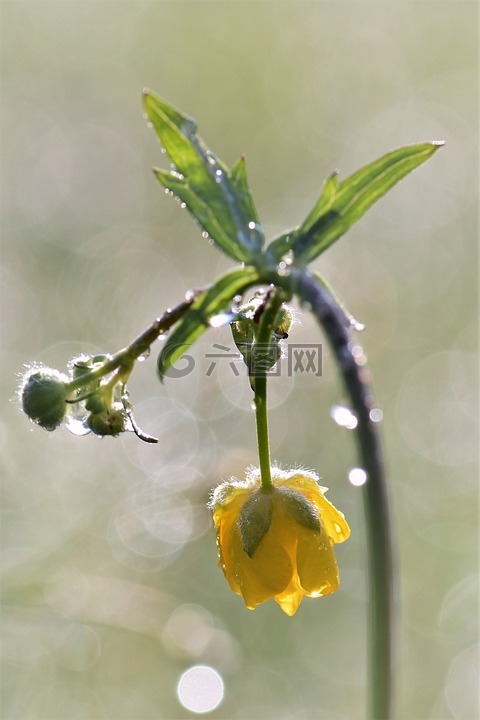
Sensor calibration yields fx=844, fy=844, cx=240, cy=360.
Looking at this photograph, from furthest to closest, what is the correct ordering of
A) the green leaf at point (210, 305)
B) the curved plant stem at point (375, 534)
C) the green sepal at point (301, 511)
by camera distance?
the green sepal at point (301, 511) < the green leaf at point (210, 305) < the curved plant stem at point (375, 534)

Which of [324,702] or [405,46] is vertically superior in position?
[405,46]

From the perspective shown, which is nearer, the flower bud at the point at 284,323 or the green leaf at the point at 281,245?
the green leaf at the point at 281,245

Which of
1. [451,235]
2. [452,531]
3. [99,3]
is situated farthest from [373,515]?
[99,3]

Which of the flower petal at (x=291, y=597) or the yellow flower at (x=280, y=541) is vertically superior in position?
the yellow flower at (x=280, y=541)

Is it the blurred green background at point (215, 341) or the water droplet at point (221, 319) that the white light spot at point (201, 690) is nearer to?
the blurred green background at point (215, 341)

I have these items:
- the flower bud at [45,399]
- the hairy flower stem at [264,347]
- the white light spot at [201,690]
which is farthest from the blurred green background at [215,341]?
the flower bud at [45,399]

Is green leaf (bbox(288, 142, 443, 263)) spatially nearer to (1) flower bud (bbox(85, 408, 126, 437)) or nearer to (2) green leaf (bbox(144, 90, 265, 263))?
(2) green leaf (bbox(144, 90, 265, 263))

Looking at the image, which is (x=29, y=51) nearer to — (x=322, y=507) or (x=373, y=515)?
(x=322, y=507)
